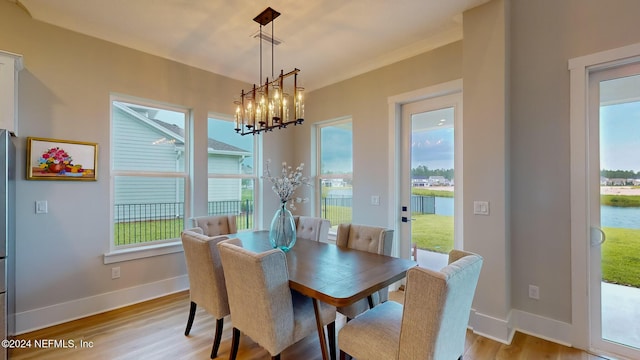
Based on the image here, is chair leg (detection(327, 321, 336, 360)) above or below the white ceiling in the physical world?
Result: below

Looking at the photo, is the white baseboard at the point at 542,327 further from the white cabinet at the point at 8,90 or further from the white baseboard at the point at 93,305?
the white cabinet at the point at 8,90

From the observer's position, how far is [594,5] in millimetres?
2176

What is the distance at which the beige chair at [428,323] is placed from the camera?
1.30 m

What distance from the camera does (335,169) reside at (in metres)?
4.32

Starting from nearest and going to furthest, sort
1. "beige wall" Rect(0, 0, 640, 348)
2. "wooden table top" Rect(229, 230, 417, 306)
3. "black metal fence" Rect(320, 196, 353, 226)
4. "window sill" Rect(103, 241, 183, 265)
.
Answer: "wooden table top" Rect(229, 230, 417, 306) → "beige wall" Rect(0, 0, 640, 348) → "window sill" Rect(103, 241, 183, 265) → "black metal fence" Rect(320, 196, 353, 226)

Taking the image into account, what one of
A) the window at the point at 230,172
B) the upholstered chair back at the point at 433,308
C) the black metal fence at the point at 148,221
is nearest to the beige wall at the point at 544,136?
the upholstered chair back at the point at 433,308

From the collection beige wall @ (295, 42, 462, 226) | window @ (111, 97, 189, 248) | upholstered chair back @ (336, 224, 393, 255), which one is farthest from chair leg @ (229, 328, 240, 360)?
beige wall @ (295, 42, 462, 226)

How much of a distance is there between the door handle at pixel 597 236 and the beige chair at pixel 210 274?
291cm

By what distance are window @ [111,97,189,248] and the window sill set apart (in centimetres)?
11

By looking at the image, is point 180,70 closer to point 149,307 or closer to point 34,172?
point 34,172

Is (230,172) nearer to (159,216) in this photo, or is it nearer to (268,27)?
(159,216)

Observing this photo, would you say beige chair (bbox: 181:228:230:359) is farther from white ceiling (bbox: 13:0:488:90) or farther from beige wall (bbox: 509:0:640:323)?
beige wall (bbox: 509:0:640:323)

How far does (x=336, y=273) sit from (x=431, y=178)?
75.2 inches

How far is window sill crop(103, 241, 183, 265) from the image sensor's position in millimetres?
3000
